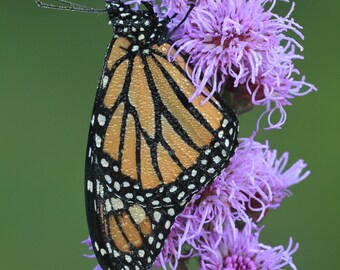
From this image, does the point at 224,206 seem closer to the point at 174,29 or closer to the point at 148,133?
the point at 148,133

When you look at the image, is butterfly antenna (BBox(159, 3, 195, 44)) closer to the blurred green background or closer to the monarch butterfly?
the monarch butterfly

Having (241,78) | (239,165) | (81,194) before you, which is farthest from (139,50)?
(81,194)

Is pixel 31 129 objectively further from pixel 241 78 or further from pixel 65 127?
pixel 241 78

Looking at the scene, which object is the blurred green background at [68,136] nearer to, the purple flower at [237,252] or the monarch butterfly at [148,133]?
the purple flower at [237,252]

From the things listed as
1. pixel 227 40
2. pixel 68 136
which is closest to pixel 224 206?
pixel 227 40

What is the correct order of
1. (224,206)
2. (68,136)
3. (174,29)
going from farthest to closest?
(68,136) < (224,206) < (174,29)

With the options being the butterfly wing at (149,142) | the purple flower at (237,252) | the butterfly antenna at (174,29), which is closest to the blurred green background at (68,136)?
the purple flower at (237,252)

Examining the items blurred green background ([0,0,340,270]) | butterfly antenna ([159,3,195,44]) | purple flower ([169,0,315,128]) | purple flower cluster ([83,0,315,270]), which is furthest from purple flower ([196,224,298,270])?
blurred green background ([0,0,340,270])
